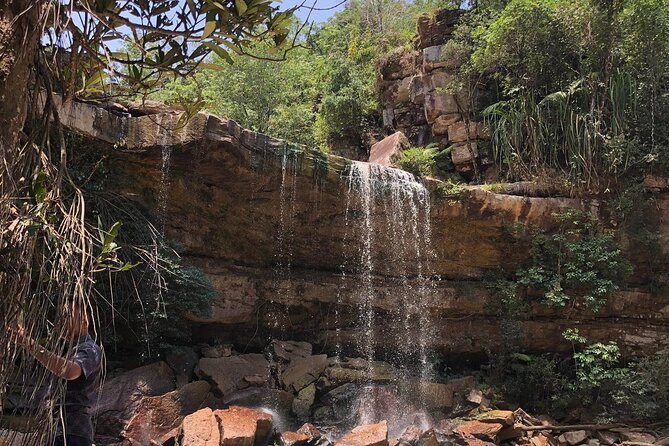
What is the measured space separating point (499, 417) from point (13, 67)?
7.38 metres

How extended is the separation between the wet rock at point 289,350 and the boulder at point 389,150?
11.6ft

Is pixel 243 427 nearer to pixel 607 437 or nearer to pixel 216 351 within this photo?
pixel 216 351

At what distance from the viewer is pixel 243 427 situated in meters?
5.68

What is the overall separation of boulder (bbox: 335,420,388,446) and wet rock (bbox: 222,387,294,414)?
55.5 inches

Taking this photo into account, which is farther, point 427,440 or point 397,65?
point 397,65

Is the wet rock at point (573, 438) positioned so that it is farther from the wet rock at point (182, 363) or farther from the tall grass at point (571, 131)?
the wet rock at point (182, 363)

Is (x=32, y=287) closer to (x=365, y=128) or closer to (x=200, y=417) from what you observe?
(x=200, y=417)

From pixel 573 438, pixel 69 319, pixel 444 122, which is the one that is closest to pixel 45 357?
pixel 69 319

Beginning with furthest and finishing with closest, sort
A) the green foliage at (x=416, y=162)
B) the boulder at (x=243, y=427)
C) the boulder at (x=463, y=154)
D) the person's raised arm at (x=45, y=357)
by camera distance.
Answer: the boulder at (x=463, y=154)
the green foliage at (x=416, y=162)
the boulder at (x=243, y=427)
the person's raised arm at (x=45, y=357)

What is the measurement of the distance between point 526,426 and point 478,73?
22.4ft

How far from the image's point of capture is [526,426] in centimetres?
781

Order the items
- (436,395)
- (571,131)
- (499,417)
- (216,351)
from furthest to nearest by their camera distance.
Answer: (571,131) < (436,395) < (216,351) < (499,417)

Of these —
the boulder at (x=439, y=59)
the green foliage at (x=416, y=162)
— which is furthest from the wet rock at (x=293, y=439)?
the boulder at (x=439, y=59)

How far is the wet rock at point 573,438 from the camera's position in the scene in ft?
25.2
